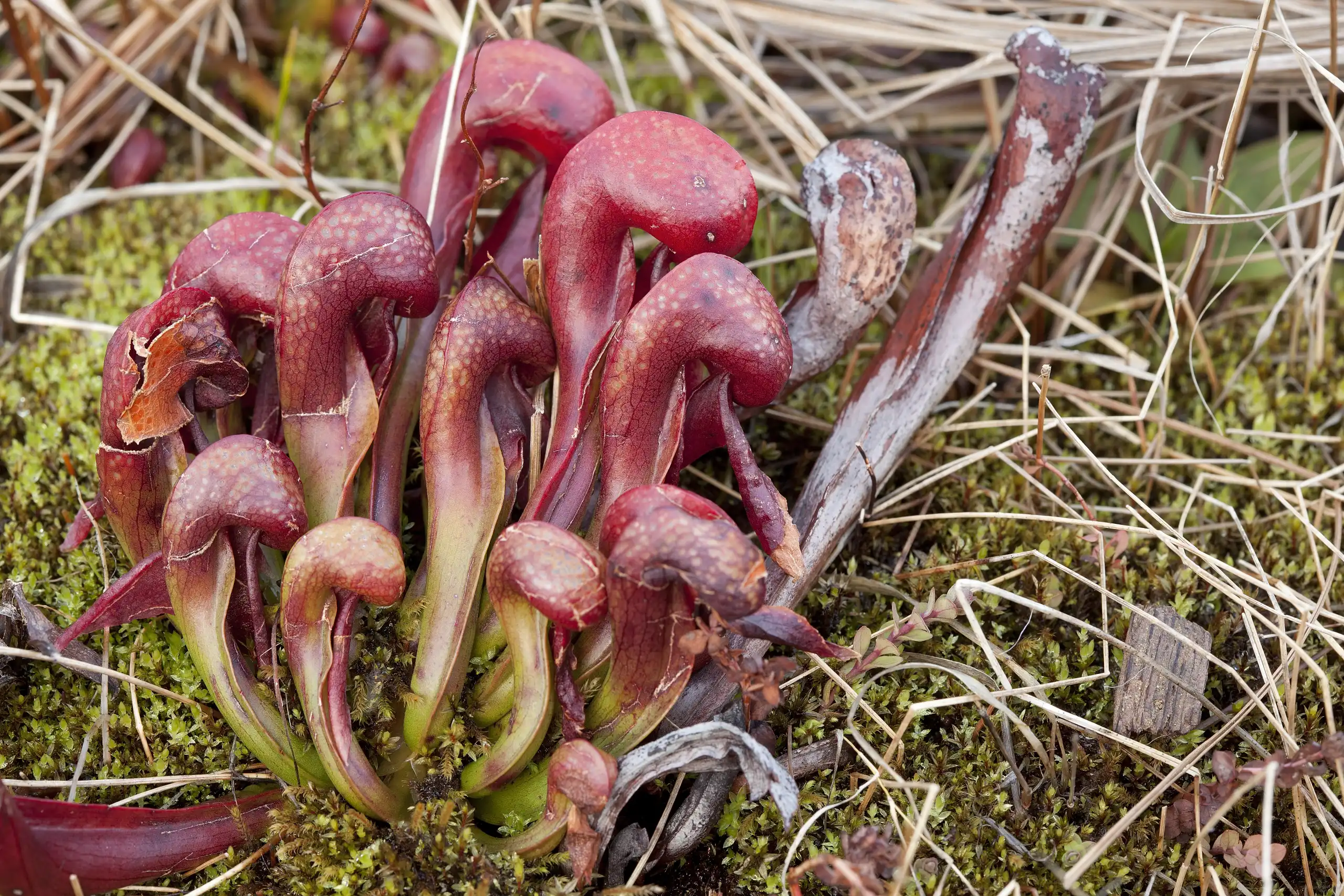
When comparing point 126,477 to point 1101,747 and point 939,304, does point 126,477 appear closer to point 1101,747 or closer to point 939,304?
point 939,304

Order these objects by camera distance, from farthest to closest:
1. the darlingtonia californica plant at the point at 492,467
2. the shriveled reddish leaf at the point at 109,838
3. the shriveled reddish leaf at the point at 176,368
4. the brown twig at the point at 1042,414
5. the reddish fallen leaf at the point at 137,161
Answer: the reddish fallen leaf at the point at 137,161 → the brown twig at the point at 1042,414 → the shriveled reddish leaf at the point at 176,368 → the darlingtonia californica plant at the point at 492,467 → the shriveled reddish leaf at the point at 109,838

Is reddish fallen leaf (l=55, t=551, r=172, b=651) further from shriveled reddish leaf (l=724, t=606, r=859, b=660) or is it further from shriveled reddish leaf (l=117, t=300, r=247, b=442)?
shriveled reddish leaf (l=724, t=606, r=859, b=660)

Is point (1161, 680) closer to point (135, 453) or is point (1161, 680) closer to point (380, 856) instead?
point (380, 856)

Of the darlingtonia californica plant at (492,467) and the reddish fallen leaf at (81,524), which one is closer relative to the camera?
the darlingtonia californica plant at (492,467)

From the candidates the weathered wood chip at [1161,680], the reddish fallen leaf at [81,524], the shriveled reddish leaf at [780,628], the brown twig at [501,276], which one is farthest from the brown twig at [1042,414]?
the reddish fallen leaf at [81,524]

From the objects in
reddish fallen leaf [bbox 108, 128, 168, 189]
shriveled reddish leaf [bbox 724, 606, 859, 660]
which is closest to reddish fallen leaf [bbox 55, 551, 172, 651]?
shriveled reddish leaf [bbox 724, 606, 859, 660]

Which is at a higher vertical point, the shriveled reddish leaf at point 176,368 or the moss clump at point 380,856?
the shriveled reddish leaf at point 176,368

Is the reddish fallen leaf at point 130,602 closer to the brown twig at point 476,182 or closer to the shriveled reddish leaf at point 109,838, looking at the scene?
the shriveled reddish leaf at point 109,838

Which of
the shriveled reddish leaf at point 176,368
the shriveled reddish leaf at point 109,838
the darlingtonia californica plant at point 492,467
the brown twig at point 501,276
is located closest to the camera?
the shriveled reddish leaf at point 109,838
